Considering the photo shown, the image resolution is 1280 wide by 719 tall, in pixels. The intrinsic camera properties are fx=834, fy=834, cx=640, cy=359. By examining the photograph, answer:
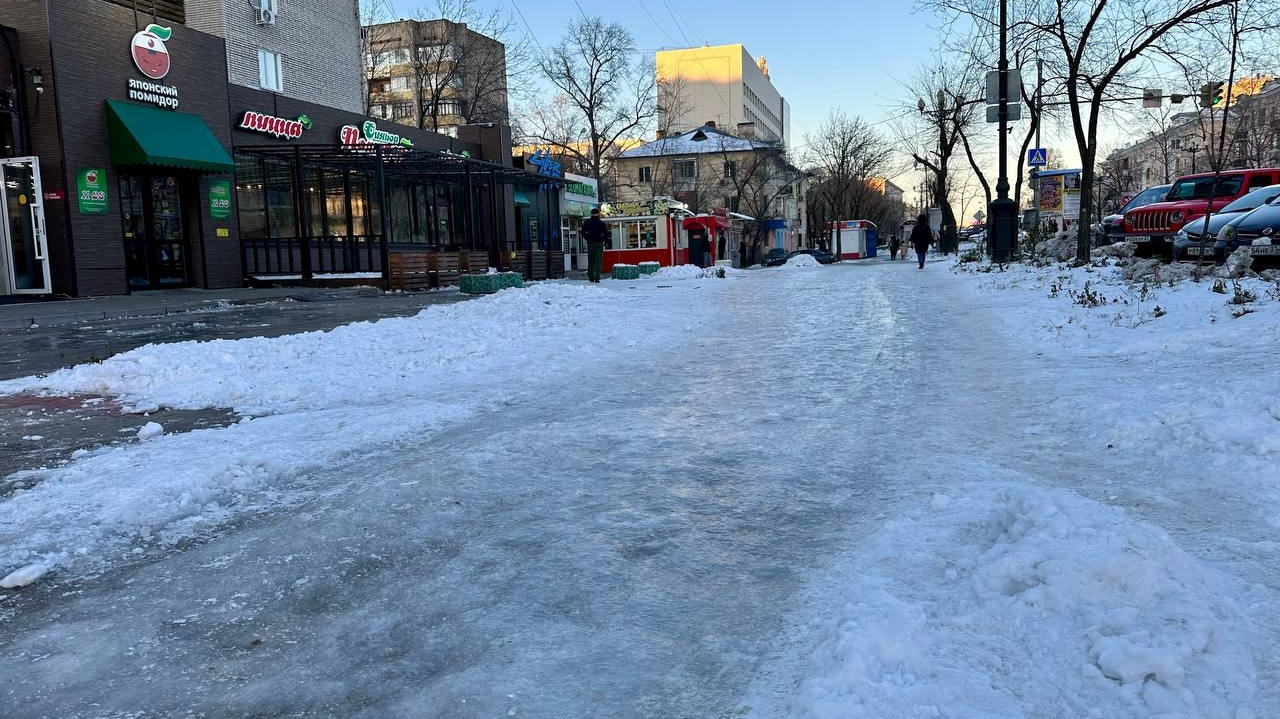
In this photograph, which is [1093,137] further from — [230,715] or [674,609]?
[230,715]

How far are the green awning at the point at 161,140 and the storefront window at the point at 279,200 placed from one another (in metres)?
2.76

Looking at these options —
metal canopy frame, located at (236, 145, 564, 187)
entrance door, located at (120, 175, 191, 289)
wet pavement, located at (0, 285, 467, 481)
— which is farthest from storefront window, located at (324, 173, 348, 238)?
wet pavement, located at (0, 285, 467, 481)

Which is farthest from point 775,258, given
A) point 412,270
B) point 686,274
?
point 412,270

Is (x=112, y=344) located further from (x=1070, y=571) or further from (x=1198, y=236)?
(x=1198, y=236)

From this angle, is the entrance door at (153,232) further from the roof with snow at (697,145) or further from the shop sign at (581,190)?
the roof with snow at (697,145)

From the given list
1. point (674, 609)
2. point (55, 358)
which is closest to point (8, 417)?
point (55, 358)

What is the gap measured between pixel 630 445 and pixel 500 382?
2.56 meters

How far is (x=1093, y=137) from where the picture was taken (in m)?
19.0

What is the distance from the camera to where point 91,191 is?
1681cm

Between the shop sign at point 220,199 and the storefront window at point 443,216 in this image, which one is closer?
the shop sign at point 220,199

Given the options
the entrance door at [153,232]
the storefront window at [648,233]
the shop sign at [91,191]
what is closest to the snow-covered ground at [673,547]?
the shop sign at [91,191]

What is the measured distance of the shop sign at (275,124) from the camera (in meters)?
21.0

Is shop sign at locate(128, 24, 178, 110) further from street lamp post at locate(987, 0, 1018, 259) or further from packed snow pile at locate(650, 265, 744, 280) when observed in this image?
street lamp post at locate(987, 0, 1018, 259)

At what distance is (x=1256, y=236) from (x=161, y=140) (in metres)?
20.1
